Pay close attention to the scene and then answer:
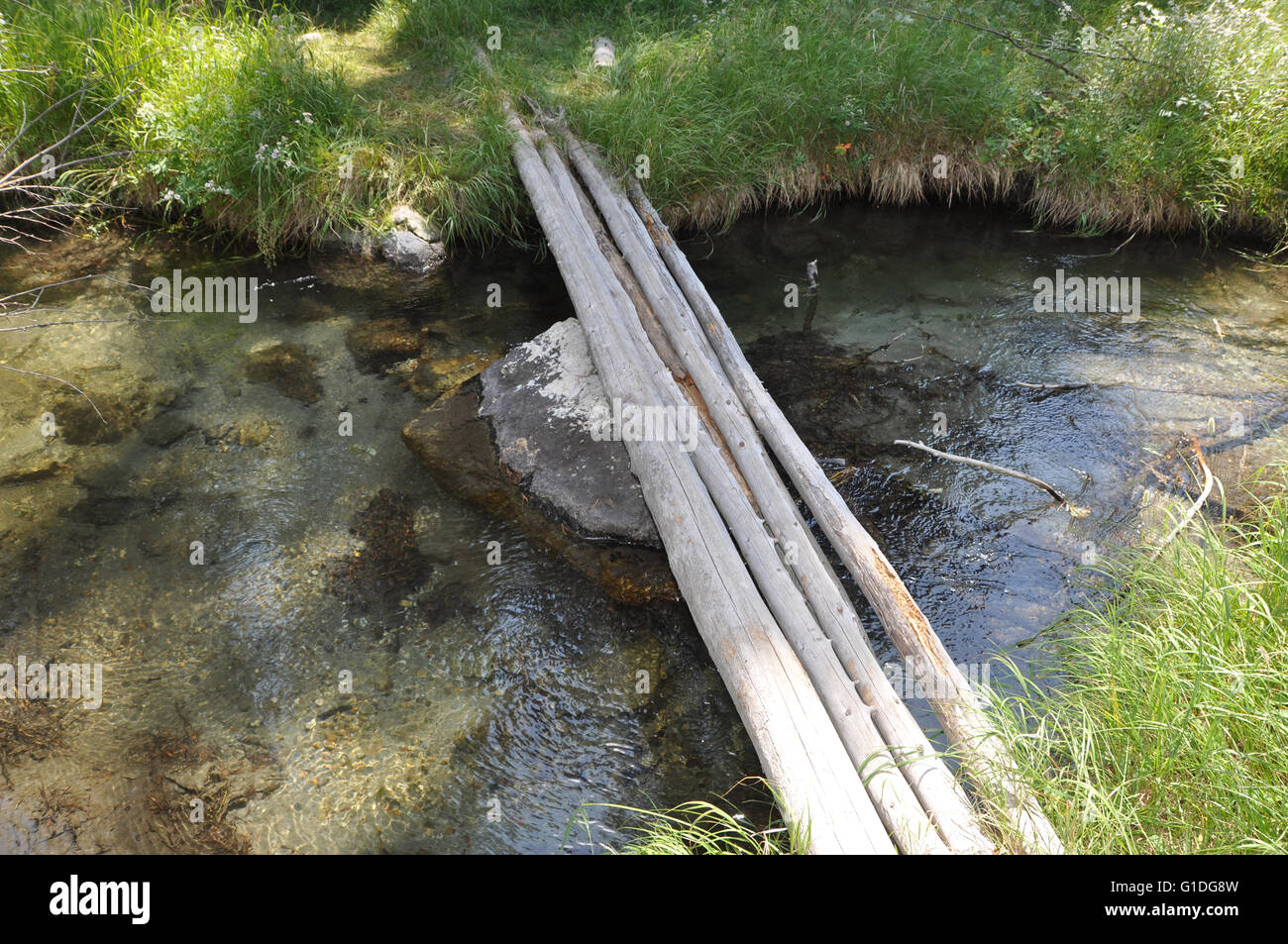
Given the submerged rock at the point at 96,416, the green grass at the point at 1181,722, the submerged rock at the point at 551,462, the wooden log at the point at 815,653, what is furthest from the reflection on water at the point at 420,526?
the green grass at the point at 1181,722

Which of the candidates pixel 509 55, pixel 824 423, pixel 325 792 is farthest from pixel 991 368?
pixel 509 55

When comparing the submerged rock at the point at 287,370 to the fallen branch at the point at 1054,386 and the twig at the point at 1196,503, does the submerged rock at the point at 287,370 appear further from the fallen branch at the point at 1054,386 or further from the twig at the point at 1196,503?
the twig at the point at 1196,503

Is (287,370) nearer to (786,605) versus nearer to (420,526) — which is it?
(420,526)

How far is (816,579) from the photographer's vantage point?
3373mm

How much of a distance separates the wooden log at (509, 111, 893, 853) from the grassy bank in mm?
2478

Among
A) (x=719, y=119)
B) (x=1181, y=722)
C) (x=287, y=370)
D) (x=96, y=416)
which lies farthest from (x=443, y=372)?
(x=1181, y=722)

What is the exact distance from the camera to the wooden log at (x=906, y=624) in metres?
2.49

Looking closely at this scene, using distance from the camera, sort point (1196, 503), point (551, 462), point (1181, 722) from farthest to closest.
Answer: point (551, 462)
point (1196, 503)
point (1181, 722)

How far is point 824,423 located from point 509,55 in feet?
17.5

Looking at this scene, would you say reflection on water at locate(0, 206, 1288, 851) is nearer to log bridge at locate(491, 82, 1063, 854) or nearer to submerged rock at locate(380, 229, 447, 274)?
submerged rock at locate(380, 229, 447, 274)

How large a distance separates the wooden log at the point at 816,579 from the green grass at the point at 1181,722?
0.27m

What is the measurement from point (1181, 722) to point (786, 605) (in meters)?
1.31

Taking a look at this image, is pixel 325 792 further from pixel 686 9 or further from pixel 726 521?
pixel 686 9

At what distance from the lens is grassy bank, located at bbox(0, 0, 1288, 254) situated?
21.2 feet
